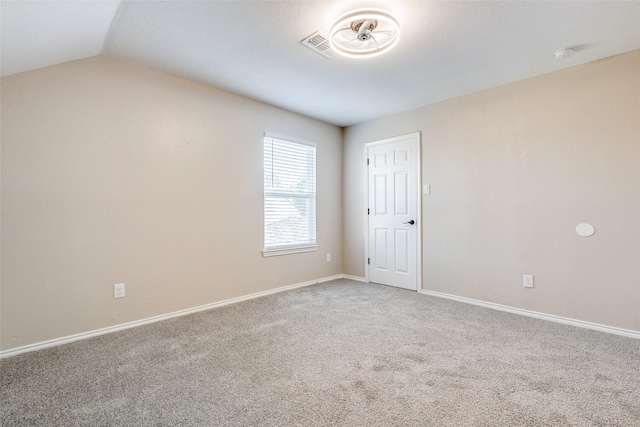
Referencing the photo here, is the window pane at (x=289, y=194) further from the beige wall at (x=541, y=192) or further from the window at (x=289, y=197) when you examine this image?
the beige wall at (x=541, y=192)

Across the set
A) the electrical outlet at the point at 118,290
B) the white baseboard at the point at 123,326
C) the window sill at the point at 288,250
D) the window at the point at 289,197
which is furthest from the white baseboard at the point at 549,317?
the electrical outlet at the point at 118,290

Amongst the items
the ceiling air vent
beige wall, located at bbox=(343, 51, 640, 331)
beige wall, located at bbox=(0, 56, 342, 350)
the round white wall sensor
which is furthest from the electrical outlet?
the round white wall sensor

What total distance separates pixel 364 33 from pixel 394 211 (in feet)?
8.05

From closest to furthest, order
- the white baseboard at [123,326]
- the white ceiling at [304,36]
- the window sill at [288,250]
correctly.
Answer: the white ceiling at [304,36], the white baseboard at [123,326], the window sill at [288,250]

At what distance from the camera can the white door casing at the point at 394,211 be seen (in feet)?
12.9

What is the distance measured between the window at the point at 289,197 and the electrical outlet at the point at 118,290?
59.8 inches

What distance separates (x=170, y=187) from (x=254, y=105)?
1420 mm

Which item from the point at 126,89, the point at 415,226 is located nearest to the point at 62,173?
the point at 126,89

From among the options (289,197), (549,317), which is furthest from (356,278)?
(549,317)

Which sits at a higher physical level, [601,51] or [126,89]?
[601,51]

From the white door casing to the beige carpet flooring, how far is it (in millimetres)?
1185

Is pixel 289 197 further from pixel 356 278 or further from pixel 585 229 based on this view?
pixel 585 229

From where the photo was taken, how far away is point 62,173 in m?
2.41

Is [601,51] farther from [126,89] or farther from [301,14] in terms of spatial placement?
[126,89]
